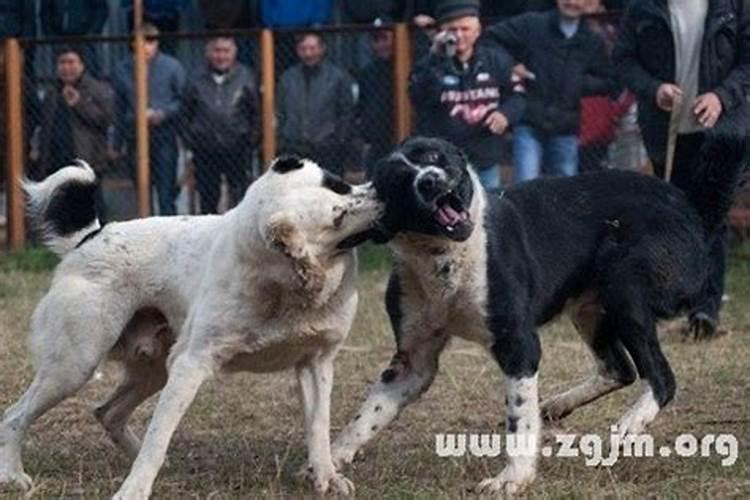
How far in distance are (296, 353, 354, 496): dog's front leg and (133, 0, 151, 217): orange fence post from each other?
879 centimetres

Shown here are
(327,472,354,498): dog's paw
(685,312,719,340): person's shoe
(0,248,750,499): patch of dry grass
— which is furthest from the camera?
(685,312,719,340): person's shoe

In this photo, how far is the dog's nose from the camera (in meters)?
7.17

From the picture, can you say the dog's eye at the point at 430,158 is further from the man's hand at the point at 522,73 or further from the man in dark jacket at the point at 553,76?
the man's hand at the point at 522,73

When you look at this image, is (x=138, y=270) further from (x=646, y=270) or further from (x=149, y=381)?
(x=646, y=270)

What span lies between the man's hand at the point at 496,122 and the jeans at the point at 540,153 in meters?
0.29

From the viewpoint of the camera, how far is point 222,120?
1580cm

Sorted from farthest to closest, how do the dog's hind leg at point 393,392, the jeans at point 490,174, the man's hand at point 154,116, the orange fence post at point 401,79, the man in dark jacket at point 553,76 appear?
1. the man's hand at point 154,116
2. the orange fence post at point 401,79
3. the man in dark jacket at point 553,76
4. the jeans at point 490,174
5. the dog's hind leg at point 393,392

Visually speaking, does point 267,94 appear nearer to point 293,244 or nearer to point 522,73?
point 522,73

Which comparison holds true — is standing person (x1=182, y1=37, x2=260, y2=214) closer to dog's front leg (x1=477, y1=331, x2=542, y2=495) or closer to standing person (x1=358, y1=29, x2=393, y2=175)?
standing person (x1=358, y1=29, x2=393, y2=175)

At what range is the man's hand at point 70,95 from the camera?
16250 millimetres

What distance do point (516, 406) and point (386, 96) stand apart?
8.29m

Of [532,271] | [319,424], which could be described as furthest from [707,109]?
[319,424]

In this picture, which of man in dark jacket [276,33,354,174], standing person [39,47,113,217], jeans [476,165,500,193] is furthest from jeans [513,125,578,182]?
standing person [39,47,113,217]

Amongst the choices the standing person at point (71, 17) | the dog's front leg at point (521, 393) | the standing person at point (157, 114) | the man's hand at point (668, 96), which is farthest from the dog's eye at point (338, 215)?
the standing person at point (71, 17)
